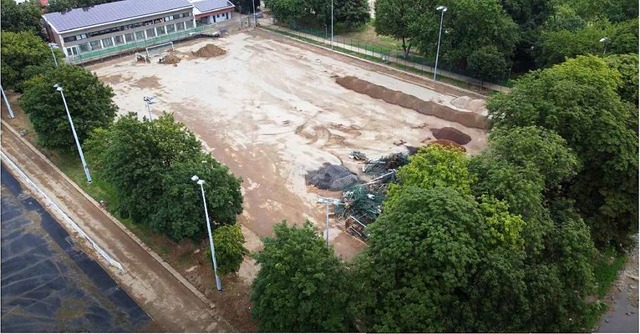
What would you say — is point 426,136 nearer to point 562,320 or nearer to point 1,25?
point 562,320

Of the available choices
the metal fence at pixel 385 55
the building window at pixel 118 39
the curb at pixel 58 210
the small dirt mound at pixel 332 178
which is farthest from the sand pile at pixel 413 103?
the building window at pixel 118 39

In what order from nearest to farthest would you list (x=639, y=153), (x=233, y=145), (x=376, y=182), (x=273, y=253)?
(x=273, y=253) → (x=639, y=153) → (x=376, y=182) → (x=233, y=145)

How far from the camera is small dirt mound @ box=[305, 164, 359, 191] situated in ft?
113

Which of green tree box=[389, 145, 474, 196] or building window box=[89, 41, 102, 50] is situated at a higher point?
green tree box=[389, 145, 474, 196]

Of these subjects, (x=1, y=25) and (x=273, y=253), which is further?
(x=1, y=25)

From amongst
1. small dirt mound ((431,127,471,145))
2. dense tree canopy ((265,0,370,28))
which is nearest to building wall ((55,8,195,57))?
dense tree canopy ((265,0,370,28))

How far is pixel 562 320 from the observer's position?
21.3 metres

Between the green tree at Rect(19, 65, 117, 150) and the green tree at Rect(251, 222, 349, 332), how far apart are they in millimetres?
23415

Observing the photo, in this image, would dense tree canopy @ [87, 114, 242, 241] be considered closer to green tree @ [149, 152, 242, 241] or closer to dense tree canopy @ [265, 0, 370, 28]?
green tree @ [149, 152, 242, 241]

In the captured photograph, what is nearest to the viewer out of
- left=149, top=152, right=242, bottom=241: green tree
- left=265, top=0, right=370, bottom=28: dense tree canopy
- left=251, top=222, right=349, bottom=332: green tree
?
left=251, top=222, right=349, bottom=332: green tree

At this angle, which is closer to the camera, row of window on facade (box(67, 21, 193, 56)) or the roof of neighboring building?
the roof of neighboring building

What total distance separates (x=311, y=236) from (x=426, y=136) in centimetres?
2261

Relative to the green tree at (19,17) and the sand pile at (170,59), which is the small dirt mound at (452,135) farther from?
the green tree at (19,17)

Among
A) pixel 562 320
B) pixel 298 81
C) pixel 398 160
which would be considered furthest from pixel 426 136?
pixel 562 320
